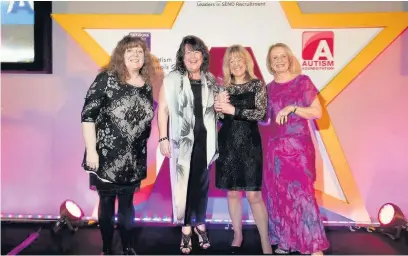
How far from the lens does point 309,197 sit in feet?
9.85

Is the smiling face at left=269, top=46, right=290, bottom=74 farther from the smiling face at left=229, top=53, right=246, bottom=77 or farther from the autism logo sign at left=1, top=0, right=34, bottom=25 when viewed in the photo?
the autism logo sign at left=1, top=0, right=34, bottom=25

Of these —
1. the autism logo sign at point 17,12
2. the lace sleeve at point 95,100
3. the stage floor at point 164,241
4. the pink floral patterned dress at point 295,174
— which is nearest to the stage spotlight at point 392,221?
the stage floor at point 164,241

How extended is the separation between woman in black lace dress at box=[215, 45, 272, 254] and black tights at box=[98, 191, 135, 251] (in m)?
0.69

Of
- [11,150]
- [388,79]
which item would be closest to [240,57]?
[388,79]

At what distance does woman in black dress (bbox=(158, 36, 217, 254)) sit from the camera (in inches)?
118

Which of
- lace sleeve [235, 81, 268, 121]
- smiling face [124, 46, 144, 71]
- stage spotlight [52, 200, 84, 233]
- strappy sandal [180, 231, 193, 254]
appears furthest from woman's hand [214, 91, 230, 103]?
stage spotlight [52, 200, 84, 233]

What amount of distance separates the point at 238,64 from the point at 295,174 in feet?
2.97

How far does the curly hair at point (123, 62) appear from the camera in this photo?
2.85 m

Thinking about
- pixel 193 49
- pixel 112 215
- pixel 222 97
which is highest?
pixel 193 49

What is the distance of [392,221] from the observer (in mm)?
3344

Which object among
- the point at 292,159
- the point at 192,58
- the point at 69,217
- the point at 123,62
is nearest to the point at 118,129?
the point at 123,62

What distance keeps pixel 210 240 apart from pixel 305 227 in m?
0.78

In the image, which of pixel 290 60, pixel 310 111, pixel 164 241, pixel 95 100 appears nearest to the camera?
pixel 95 100

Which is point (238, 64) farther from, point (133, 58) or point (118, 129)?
point (118, 129)
